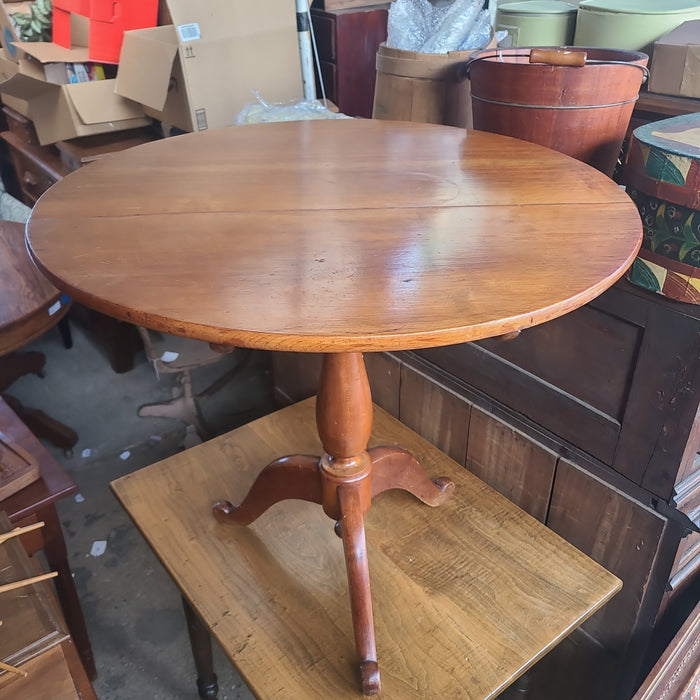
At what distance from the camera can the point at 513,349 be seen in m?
1.33

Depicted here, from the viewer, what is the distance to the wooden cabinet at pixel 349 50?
95.2 inches

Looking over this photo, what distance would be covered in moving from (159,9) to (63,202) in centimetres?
152

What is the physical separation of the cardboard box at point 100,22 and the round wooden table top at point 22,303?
30.8 inches

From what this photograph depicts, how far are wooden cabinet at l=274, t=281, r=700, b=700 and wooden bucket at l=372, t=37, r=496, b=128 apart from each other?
51cm

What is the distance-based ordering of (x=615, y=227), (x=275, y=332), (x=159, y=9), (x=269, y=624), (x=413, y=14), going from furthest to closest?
(x=159, y=9) → (x=413, y=14) → (x=269, y=624) → (x=615, y=227) → (x=275, y=332)

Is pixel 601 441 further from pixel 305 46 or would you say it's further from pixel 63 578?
pixel 305 46

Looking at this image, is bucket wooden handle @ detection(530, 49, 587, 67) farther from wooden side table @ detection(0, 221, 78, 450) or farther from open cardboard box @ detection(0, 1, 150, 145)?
open cardboard box @ detection(0, 1, 150, 145)

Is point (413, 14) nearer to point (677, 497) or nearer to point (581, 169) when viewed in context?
point (581, 169)

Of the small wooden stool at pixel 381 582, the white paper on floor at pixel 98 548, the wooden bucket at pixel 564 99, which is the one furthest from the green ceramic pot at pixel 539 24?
the white paper on floor at pixel 98 548

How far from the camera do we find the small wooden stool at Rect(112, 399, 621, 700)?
107 centimetres

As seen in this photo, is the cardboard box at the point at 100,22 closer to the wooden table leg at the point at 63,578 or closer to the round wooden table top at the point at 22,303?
the round wooden table top at the point at 22,303

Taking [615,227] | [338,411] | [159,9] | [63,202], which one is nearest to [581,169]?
[615,227]

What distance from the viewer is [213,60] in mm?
2049

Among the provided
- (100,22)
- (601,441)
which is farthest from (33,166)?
(601,441)
